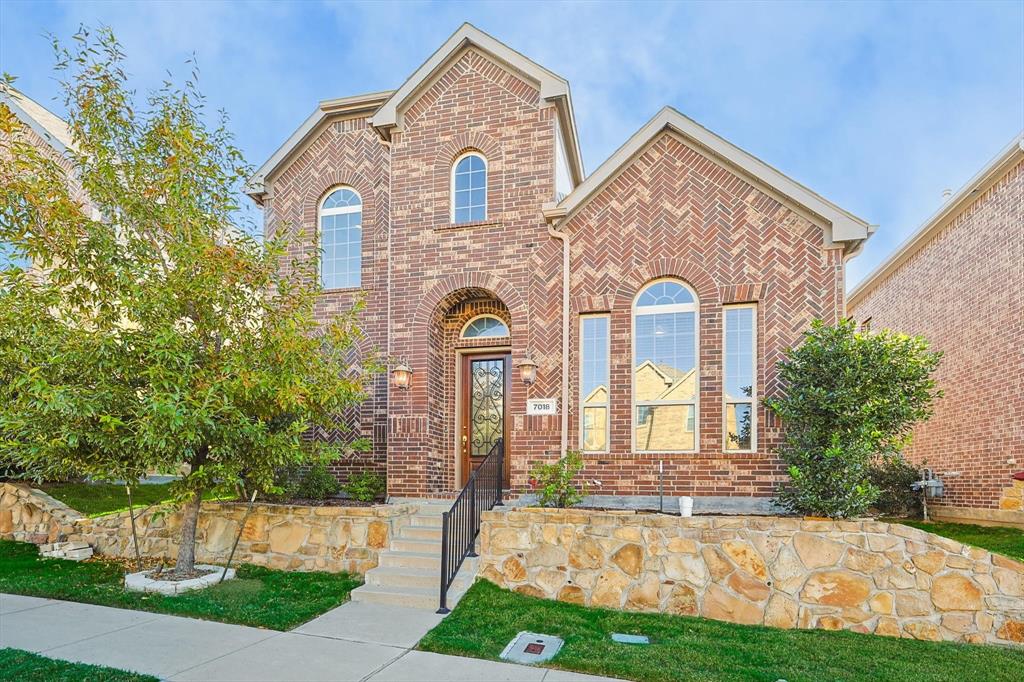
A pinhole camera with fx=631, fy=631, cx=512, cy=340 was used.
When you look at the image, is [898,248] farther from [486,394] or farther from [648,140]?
[486,394]

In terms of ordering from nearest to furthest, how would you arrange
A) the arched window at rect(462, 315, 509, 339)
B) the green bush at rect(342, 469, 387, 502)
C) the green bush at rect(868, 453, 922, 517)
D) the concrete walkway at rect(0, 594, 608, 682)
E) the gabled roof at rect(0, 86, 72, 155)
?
the concrete walkway at rect(0, 594, 608, 682) < the green bush at rect(342, 469, 387, 502) < the arched window at rect(462, 315, 509, 339) < the green bush at rect(868, 453, 922, 517) < the gabled roof at rect(0, 86, 72, 155)

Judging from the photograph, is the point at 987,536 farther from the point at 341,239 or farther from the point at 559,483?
the point at 341,239

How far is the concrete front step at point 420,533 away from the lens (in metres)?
7.99

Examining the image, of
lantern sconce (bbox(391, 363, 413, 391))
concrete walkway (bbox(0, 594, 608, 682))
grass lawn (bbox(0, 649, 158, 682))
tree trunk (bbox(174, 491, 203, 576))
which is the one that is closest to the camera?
grass lawn (bbox(0, 649, 158, 682))

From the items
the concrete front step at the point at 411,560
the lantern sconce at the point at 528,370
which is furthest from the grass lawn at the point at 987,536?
the concrete front step at the point at 411,560

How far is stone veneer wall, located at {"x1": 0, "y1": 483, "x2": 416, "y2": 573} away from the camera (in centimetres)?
808

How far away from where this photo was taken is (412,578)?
7219mm

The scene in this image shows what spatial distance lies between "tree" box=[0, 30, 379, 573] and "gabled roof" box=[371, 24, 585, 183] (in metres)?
3.30

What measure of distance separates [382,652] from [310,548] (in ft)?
10.2

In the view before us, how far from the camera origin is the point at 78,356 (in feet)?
21.1

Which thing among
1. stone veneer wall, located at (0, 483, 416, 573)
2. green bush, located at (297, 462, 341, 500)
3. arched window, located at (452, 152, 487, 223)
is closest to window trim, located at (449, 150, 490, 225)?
arched window, located at (452, 152, 487, 223)

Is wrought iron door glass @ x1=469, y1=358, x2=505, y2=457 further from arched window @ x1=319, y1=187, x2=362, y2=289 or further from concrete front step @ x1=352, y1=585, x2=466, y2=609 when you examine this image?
concrete front step @ x1=352, y1=585, x2=466, y2=609

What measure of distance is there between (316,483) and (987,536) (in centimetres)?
985

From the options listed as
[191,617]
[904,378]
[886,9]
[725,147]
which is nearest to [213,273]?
[191,617]
